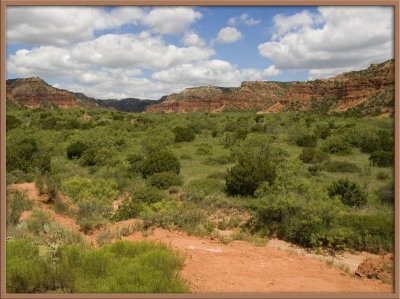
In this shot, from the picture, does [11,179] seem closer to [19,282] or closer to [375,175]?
[19,282]

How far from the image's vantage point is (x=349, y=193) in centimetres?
1304

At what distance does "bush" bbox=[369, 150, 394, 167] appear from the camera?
19425 millimetres

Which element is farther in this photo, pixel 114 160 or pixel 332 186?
pixel 114 160

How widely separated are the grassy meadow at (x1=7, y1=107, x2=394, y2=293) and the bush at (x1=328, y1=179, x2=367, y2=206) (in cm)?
3

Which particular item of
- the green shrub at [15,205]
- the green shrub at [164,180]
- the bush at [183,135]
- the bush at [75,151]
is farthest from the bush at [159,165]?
the bush at [183,135]

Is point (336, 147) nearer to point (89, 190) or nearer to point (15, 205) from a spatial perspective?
point (89, 190)

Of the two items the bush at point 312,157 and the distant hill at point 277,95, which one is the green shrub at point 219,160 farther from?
the distant hill at point 277,95

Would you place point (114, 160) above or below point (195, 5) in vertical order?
below

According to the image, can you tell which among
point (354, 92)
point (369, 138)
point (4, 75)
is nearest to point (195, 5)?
point (4, 75)

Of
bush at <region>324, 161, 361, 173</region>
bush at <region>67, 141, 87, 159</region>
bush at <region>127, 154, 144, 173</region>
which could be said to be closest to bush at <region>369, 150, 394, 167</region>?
bush at <region>324, 161, 361, 173</region>

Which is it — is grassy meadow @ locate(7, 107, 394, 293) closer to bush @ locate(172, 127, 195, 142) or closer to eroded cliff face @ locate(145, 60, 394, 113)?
bush @ locate(172, 127, 195, 142)

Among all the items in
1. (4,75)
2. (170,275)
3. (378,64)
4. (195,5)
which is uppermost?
(378,64)

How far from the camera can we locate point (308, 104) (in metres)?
99.6

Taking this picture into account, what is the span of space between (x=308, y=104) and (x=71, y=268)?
3855 inches
